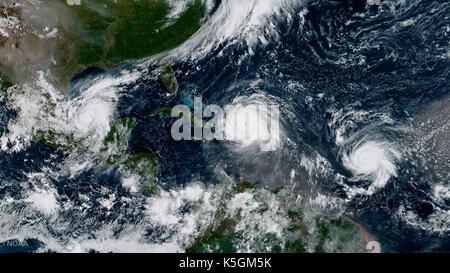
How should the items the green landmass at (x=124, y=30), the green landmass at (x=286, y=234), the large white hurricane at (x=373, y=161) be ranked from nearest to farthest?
1. the large white hurricane at (x=373, y=161)
2. the green landmass at (x=286, y=234)
3. the green landmass at (x=124, y=30)

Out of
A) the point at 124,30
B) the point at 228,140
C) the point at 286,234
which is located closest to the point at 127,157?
the point at 228,140

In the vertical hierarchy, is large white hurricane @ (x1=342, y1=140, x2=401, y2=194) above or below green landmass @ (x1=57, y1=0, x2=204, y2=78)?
below

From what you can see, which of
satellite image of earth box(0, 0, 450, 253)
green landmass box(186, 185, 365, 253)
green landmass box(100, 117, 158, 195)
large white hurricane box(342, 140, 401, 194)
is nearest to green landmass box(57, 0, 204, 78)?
satellite image of earth box(0, 0, 450, 253)

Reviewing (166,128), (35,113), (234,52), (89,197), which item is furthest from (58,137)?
(234,52)

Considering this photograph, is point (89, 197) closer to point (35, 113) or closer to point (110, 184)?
point (110, 184)

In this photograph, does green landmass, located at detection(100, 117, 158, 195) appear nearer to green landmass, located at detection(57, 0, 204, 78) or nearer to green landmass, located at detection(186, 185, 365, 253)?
green landmass, located at detection(57, 0, 204, 78)

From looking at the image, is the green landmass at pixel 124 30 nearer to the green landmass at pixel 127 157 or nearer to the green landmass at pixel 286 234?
the green landmass at pixel 127 157

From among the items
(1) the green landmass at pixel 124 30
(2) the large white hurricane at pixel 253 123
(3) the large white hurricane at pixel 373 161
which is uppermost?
(1) the green landmass at pixel 124 30

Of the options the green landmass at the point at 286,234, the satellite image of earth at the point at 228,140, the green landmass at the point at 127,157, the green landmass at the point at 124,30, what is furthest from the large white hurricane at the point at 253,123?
the green landmass at the point at 127,157

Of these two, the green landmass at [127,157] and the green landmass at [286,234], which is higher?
the green landmass at [127,157]
